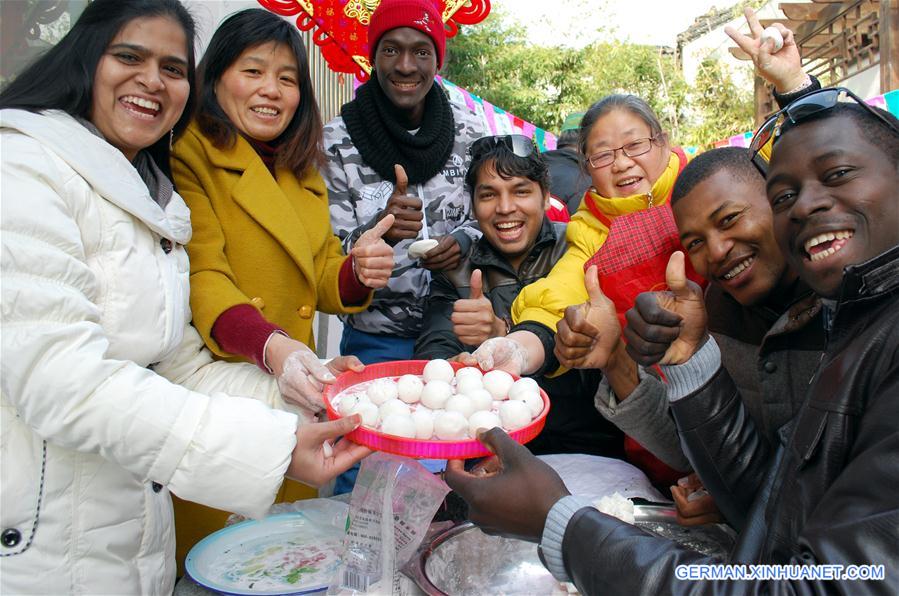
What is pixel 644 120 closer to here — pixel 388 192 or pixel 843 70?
pixel 388 192

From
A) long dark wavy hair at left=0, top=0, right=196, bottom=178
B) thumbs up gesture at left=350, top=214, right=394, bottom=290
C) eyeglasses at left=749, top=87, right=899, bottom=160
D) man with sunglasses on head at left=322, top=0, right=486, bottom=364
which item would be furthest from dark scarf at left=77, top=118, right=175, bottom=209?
eyeglasses at left=749, top=87, right=899, bottom=160

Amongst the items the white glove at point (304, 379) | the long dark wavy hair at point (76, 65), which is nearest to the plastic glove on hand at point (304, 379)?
the white glove at point (304, 379)

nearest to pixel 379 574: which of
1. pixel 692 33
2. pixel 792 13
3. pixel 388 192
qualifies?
pixel 388 192

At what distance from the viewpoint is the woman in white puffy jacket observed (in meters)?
1.25

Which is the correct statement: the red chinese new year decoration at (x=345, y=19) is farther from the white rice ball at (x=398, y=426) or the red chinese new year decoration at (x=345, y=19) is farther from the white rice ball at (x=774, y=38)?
the white rice ball at (x=398, y=426)

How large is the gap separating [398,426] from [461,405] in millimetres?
215

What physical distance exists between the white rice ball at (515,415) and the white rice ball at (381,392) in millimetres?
289

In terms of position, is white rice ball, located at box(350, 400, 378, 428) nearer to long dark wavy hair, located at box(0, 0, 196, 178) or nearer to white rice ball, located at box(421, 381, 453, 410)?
white rice ball, located at box(421, 381, 453, 410)

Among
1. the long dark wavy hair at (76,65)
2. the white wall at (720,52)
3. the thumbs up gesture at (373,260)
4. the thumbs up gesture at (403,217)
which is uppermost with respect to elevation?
the white wall at (720,52)

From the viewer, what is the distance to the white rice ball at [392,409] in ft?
4.96

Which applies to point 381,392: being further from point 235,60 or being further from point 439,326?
point 235,60

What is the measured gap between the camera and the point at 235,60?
2201 mm

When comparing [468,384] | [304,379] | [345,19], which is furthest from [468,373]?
[345,19]

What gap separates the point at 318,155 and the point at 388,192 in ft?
1.56
